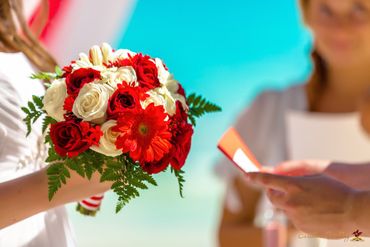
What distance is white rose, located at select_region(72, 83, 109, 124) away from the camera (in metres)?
1.06

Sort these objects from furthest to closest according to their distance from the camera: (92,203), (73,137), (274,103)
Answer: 1. (274,103)
2. (92,203)
3. (73,137)

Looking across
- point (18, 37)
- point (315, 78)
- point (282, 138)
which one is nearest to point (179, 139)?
point (18, 37)

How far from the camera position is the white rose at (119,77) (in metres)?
1.10

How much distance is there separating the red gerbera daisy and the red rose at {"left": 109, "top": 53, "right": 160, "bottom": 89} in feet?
0.19

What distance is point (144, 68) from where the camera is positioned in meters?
1.14

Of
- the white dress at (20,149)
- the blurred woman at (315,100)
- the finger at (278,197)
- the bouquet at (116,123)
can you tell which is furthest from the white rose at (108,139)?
the blurred woman at (315,100)

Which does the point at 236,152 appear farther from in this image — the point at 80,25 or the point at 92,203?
the point at 80,25

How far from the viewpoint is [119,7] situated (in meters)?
2.40

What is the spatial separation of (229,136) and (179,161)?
1.01ft

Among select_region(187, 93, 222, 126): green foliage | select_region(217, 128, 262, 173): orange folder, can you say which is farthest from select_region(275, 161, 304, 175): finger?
select_region(187, 93, 222, 126): green foliage

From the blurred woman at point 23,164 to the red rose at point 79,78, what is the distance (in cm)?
14

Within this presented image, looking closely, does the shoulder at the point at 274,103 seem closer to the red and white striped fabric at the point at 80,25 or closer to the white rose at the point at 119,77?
the red and white striped fabric at the point at 80,25

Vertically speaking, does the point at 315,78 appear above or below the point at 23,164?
above

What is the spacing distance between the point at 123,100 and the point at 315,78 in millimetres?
1185
